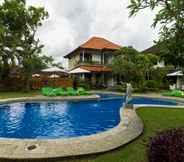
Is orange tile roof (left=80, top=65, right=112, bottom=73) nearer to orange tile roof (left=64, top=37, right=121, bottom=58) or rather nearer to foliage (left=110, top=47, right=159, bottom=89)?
orange tile roof (left=64, top=37, right=121, bottom=58)

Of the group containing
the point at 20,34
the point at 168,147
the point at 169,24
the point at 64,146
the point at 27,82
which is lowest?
the point at 64,146

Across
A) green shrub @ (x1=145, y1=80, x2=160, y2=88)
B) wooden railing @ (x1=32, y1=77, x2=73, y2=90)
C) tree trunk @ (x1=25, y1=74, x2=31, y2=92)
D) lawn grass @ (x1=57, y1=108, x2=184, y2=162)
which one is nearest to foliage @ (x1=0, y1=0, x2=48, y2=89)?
tree trunk @ (x1=25, y1=74, x2=31, y2=92)

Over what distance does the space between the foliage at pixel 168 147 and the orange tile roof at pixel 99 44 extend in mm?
34255

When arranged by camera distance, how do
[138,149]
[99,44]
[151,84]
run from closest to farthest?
[138,149], [151,84], [99,44]

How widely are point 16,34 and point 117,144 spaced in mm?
25310

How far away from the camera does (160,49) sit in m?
5.25

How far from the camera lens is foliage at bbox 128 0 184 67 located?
4785mm

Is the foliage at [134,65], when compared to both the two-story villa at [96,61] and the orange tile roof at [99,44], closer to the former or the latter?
the two-story villa at [96,61]

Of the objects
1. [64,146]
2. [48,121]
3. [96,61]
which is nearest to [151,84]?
[96,61]

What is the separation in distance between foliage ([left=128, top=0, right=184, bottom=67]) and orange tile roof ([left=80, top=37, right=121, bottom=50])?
33.4m

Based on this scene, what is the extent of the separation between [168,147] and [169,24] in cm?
231

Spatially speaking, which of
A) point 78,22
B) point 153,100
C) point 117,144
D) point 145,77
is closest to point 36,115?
point 117,144

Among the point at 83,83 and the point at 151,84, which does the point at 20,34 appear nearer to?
the point at 83,83

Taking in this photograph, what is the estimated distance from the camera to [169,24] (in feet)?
16.6
